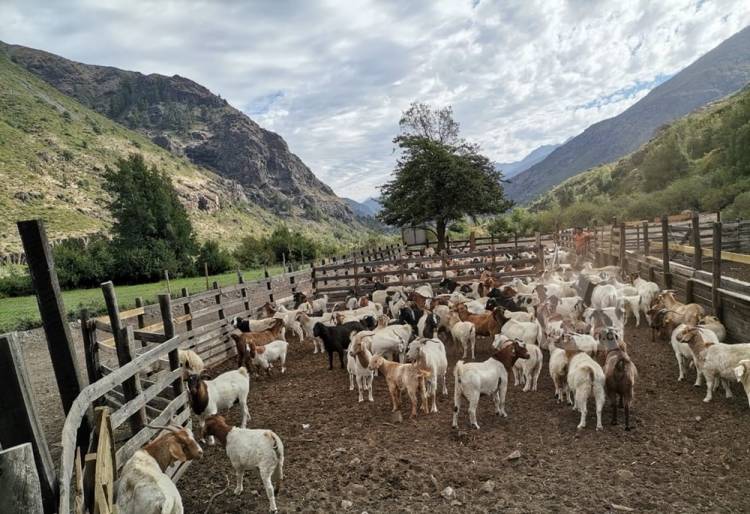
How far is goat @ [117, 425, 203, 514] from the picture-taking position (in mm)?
3918

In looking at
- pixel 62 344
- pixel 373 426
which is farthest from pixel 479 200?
pixel 62 344

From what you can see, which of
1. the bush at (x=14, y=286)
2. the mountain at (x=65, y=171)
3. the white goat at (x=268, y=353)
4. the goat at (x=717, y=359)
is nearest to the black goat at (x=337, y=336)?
the white goat at (x=268, y=353)

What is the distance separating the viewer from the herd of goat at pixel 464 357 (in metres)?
5.08

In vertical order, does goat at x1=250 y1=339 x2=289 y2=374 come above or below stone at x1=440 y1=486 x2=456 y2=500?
above

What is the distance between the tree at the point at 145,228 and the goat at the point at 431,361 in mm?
40903

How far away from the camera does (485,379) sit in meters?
6.77

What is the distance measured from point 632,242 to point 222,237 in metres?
A: 81.7

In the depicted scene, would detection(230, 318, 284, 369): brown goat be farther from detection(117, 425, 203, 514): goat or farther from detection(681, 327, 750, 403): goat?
detection(681, 327, 750, 403): goat

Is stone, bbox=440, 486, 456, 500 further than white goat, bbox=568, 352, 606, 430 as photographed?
No

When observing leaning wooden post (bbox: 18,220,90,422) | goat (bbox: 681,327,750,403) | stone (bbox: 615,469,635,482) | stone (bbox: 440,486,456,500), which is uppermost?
leaning wooden post (bbox: 18,220,90,422)

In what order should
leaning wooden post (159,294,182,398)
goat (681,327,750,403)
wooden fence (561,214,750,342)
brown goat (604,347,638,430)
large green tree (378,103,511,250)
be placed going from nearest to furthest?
brown goat (604,347,638,430) → goat (681,327,750,403) → leaning wooden post (159,294,182,398) → wooden fence (561,214,750,342) → large green tree (378,103,511,250)

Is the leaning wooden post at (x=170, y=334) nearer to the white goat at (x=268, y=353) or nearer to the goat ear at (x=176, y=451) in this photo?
the goat ear at (x=176, y=451)

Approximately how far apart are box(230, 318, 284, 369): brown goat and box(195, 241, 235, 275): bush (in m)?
38.8

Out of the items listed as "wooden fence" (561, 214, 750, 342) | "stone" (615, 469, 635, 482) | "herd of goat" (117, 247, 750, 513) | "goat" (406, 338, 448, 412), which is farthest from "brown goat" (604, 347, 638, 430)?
"wooden fence" (561, 214, 750, 342)
